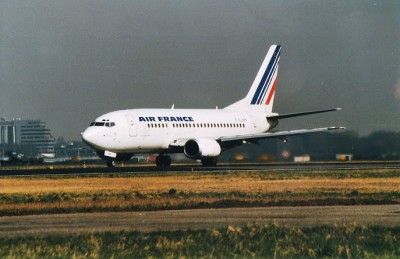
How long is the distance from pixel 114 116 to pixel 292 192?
→ 3028 cm

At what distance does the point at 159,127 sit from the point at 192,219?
42198mm

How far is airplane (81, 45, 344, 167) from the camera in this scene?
66000mm

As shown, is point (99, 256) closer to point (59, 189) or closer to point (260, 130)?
point (59, 189)

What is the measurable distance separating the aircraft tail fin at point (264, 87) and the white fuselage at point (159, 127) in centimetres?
156

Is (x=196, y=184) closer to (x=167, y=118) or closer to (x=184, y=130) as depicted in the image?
(x=167, y=118)

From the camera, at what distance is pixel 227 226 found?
967 inches

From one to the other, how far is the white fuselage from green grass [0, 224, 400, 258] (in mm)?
42411

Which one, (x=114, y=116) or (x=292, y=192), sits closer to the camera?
(x=292, y=192)

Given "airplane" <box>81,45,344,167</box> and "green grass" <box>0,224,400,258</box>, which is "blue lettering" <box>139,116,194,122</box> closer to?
"airplane" <box>81,45,344,167</box>

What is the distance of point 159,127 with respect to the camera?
69250 mm

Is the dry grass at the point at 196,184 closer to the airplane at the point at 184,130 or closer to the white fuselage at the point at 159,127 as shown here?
the white fuselage at the point at 159,127

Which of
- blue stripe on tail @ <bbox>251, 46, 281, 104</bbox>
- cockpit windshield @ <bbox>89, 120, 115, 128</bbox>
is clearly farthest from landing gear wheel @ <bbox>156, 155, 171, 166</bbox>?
blue stripe on tail @ <bbox>251, 46, 281, 104</bbox>

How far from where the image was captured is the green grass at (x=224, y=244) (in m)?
19.3

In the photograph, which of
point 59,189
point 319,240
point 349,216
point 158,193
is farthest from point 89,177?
point 319,240
